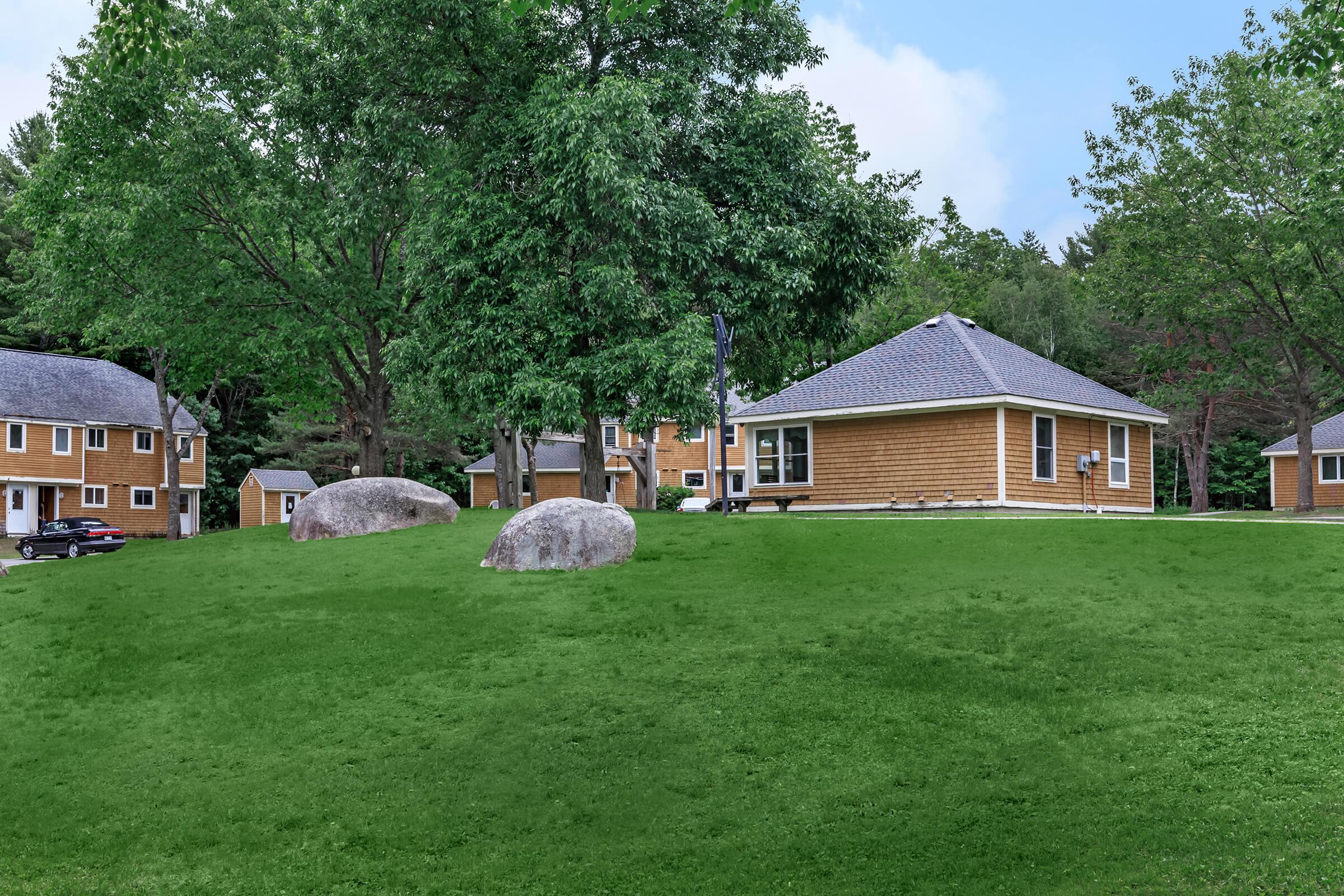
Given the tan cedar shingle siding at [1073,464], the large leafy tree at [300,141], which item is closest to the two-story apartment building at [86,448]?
the large leafy tree at [300,141]

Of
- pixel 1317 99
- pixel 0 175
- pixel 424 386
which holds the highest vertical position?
pixel 0 175

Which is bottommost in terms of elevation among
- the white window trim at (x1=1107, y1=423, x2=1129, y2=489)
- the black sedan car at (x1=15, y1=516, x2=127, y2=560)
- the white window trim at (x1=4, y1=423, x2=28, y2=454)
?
the black sedan car at (x1=15, y1=516, x2=127, y2=560)

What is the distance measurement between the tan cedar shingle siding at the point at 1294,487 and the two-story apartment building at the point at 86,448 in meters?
44.0

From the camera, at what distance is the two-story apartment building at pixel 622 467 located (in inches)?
2160

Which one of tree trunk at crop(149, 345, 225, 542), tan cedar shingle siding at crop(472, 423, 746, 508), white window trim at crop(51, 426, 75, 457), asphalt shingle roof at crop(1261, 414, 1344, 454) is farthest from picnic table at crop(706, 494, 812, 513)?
white window trim at crop(51, 426, 75, 457)

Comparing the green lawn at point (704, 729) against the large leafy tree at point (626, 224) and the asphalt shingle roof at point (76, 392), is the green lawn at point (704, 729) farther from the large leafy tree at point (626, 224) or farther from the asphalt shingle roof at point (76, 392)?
the asphalt shingle roof at point (76, 392)

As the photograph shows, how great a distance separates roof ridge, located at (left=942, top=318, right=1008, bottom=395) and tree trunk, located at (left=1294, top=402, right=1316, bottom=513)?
1180 centimetres

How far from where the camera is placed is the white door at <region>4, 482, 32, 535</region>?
45.6 meters

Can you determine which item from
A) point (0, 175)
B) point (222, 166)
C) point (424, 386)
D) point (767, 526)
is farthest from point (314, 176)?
point (0, 175)

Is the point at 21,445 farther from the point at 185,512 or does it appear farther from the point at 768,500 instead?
the point at 768,500

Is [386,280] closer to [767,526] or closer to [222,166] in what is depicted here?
[222,166]

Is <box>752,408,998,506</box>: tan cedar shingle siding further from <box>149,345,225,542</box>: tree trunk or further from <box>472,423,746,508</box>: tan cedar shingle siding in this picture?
<box>472,423,746,508</box>: tan cedar shingle siding

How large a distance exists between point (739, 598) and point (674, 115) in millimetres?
14709

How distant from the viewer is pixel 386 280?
2970cm
